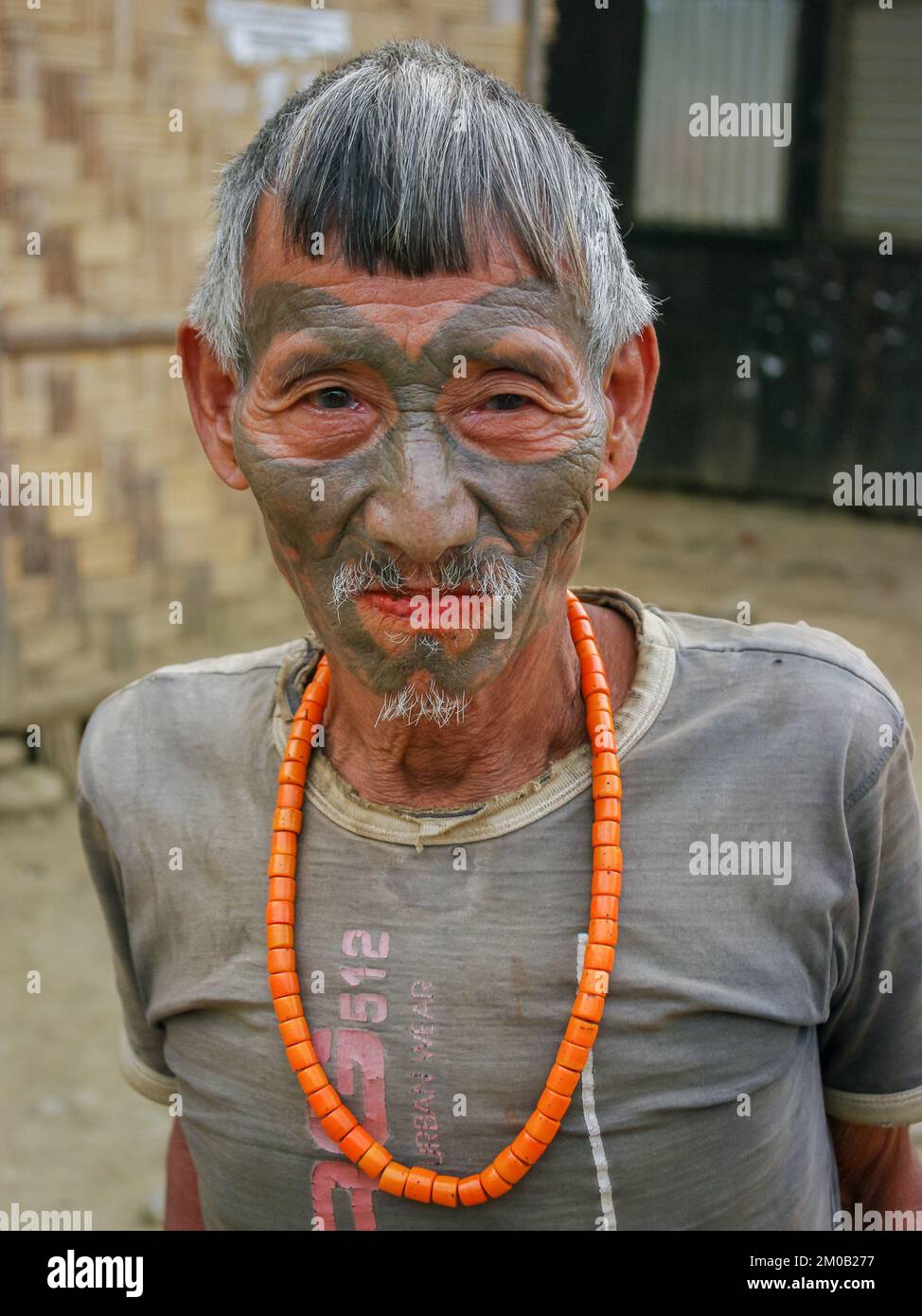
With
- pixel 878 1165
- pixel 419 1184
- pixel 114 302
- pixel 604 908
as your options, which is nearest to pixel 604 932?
pixel 604 908

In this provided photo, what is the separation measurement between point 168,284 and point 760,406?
5668mm

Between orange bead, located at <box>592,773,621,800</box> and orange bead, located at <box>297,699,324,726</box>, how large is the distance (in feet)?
1.26

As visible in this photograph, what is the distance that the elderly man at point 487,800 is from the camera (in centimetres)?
150

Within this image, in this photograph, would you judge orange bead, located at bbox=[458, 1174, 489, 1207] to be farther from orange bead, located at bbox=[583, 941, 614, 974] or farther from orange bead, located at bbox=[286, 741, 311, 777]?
orange bead, located at bbox=[286, 741, 311, 777]

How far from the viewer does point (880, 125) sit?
30.0 feet

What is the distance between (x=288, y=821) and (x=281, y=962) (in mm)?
169

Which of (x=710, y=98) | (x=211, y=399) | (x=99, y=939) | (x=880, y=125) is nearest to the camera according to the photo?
(x=211, y=399)

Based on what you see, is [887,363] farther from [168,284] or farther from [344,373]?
[344,373]

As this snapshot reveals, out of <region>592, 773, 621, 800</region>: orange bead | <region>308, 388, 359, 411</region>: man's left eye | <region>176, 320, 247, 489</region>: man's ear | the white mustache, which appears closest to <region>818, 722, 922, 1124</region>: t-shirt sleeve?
<region>592, 773, 621, 800</region>: orange bead

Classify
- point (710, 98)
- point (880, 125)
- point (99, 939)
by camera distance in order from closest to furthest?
point (99, 939) → point (880, 125) → point (710, 98)

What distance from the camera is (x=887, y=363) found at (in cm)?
945

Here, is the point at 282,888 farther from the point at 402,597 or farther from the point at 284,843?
the point at 402,597

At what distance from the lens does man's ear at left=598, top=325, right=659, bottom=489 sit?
169 centimetres

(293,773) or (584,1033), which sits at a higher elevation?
(293,773)
